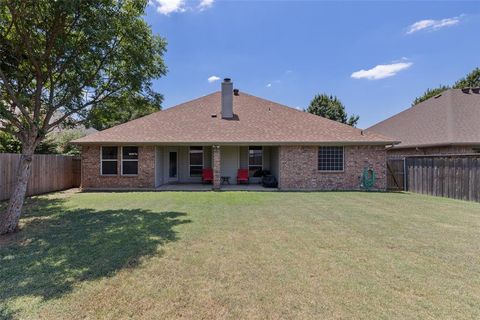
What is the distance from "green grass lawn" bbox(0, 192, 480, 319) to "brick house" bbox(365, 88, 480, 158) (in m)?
7.71

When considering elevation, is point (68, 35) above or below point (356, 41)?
below

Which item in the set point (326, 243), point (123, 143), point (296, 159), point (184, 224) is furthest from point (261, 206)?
point (123, 143)

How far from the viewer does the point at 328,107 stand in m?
34.2

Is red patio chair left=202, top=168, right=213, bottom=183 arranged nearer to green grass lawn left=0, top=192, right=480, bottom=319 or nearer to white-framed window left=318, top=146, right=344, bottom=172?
white-framed window left=318, top=146, right=344, bottom=172

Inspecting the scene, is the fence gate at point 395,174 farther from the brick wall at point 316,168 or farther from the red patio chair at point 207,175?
the red patio chair at point 207,175

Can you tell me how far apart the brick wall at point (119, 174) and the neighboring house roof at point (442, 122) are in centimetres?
1526

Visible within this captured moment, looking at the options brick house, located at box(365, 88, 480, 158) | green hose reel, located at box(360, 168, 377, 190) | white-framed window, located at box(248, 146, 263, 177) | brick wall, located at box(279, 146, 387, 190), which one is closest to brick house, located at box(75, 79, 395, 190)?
brick wall, located at box(279, 146, 387, 190)

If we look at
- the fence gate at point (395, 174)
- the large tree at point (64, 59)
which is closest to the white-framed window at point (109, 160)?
the large tree at point (64, 59)

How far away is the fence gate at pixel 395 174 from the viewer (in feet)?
46.3

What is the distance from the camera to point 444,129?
50.0ft

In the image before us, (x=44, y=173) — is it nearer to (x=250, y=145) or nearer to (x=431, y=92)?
(x=250, y=145)

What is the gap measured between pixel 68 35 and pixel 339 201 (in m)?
10.3

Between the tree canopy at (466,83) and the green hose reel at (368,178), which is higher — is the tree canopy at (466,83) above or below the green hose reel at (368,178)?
above

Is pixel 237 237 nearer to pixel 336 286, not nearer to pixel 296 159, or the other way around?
pixel 336 286
